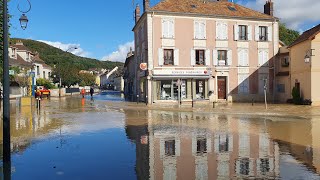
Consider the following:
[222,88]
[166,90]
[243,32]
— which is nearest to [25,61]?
[166,90]

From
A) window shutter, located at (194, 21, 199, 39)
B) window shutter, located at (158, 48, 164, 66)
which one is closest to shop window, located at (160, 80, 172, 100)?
window shutter, located at (158, 48, 164, 66)

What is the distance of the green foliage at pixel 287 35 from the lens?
5272 centimetres

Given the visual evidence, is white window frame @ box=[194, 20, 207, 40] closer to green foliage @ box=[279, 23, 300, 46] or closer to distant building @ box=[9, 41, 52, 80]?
distant building @ box=[9, 41, 52, 80]

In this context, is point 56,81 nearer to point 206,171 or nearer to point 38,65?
point 38,65

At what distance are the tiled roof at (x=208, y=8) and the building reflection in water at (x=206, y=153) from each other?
21.3 meters

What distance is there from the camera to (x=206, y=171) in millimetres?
7305

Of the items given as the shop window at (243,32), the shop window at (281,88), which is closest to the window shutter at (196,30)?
the shop window at (243,32)

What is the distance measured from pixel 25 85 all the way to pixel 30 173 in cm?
3952

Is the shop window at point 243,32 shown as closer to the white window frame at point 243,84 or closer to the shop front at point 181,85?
the white window frame at point 243,84

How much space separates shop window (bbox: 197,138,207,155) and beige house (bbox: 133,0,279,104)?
20.0 meters

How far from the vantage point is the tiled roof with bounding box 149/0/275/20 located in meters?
33.2

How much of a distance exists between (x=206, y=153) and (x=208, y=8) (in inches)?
1097

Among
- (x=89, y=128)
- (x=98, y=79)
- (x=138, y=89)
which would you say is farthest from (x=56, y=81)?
(x=98, y=79)

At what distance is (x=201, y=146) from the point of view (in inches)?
401
